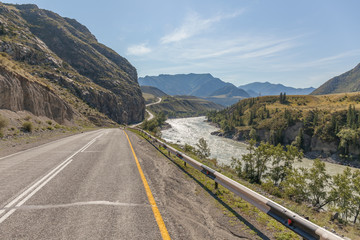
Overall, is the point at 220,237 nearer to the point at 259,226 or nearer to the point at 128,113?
the point at 259,226

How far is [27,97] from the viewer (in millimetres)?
28891

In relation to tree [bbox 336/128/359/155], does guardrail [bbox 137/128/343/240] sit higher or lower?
higher

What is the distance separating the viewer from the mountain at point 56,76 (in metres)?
29.4

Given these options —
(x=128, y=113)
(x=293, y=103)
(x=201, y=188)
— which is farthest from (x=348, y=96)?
(x=201, y=188)

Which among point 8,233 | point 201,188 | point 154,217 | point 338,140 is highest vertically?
point 8,233

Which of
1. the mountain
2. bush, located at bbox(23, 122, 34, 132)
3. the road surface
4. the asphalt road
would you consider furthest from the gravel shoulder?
the mountain

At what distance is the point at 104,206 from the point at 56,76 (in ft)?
280

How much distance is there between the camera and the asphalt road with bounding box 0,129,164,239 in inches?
153

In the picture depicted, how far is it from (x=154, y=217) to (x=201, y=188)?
329 centimetres

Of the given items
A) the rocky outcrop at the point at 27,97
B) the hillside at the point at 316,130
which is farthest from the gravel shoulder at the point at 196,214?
the hillside at the point at 316,130

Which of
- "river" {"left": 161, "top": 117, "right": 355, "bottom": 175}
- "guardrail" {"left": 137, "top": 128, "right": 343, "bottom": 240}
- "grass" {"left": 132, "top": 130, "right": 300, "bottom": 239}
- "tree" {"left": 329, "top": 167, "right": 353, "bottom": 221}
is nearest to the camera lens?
"guardrail" {"left": 137, "top": 128, "right": 343, "bottom": 240}

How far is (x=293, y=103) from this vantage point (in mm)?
131375

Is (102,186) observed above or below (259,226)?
above

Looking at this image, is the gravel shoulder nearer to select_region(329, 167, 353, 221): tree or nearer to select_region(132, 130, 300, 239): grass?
select_region(132, 130, 300, 239): grass
